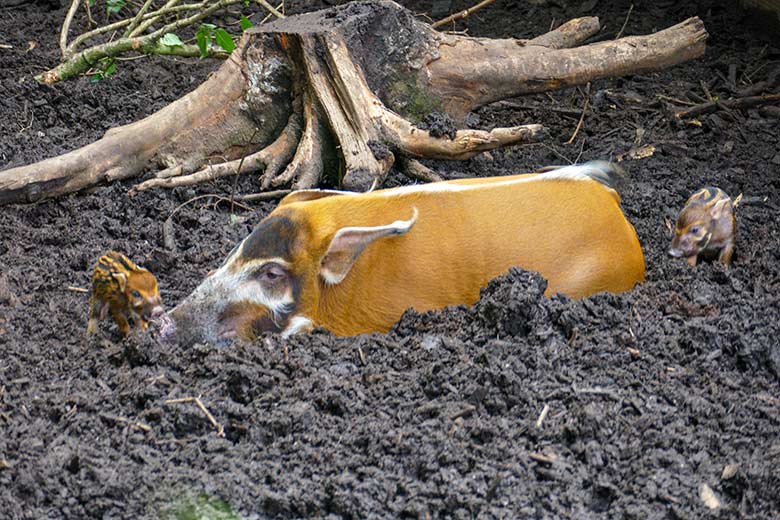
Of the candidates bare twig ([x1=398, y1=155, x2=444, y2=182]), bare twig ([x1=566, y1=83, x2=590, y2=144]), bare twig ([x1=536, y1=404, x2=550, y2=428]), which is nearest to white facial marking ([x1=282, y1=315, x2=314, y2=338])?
bare twig ([x1=536, y1=404, x2=550, y2=428])

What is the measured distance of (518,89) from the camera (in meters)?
6.44

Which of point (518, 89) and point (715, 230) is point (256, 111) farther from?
point (715, 230)

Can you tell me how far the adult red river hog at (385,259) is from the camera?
14.7 ft

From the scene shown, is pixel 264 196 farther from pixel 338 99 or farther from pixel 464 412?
pixel 464 412

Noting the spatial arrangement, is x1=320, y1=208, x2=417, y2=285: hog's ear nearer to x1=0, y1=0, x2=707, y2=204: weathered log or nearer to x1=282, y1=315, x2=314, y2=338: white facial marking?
x1=282, y1=315, x2=314, y2=338: white facial marking

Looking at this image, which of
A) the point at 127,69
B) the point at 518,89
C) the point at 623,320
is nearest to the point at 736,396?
the point at 623,320

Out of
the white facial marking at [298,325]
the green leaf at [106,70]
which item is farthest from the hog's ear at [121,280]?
the green leaf at [106,70]

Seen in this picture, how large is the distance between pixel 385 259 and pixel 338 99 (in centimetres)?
172

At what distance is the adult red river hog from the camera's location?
14.7ft

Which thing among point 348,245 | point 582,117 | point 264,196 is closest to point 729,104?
point 582,117

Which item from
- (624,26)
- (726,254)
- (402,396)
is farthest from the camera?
(624,26)

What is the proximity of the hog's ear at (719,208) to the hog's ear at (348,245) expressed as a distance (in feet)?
5.42

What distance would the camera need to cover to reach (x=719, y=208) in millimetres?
5254

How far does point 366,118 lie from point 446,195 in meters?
1.36
